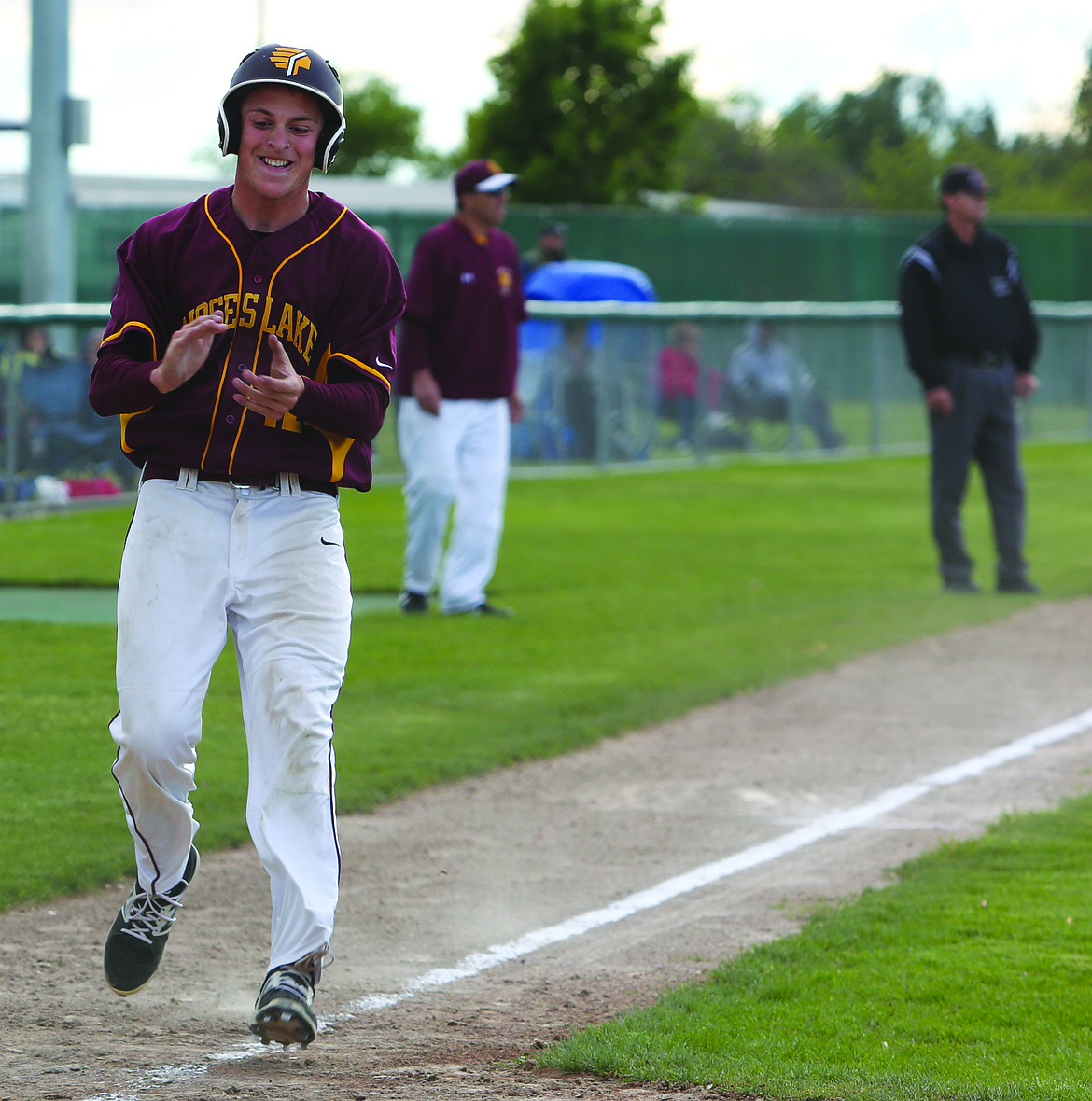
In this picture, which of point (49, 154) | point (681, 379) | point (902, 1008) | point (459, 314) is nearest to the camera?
point (902, 1008)

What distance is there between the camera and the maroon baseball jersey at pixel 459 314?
8781 millimetres

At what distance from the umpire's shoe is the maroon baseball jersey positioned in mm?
5236

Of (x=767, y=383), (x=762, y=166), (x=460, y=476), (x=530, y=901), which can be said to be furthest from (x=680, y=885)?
(x=762, y=166)

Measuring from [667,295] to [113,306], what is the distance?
25.6 meters

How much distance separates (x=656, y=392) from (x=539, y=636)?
9.67 m

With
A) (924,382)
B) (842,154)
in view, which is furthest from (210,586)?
(842,154)

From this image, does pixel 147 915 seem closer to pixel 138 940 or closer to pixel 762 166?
pixel 138 940

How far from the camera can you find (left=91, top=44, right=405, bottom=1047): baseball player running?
357 centimetres

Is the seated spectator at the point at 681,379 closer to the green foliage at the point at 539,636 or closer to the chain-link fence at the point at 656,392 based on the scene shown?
the chain-link fence at the point at 656,392

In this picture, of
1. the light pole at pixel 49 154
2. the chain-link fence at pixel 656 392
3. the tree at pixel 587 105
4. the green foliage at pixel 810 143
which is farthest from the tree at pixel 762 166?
the light pole at pixel 49 154

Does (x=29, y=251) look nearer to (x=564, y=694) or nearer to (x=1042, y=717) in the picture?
(x=564, y=694)

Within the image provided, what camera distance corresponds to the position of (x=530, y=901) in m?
4.86

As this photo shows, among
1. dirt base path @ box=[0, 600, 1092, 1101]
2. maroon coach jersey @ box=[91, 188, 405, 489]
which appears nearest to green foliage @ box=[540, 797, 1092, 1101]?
dirt base path @ box=[0, 600, 1092, 1101]

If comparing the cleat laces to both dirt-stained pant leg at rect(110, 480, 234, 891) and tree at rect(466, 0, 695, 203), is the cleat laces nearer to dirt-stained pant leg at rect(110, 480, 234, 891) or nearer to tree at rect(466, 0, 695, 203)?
dirt-stained pant leg at rect(110, 480, 234, 891)
